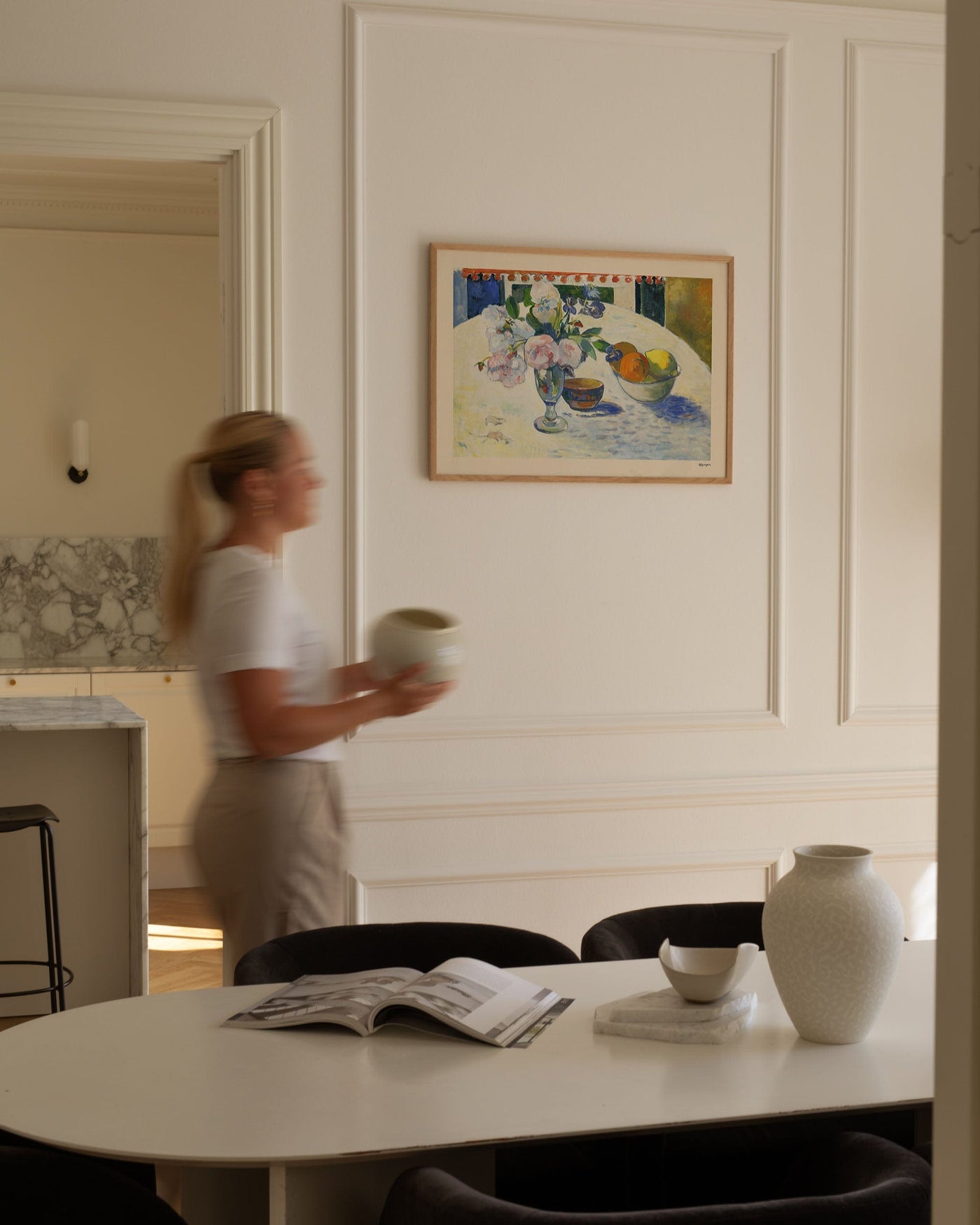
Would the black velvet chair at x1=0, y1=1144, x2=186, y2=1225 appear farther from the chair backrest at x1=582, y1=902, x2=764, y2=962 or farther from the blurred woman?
the chair backrest at x1=582, y1=902, x2=764, y2=962

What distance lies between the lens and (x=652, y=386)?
147 inches

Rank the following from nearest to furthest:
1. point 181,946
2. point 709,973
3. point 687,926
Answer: point 709,973, point 687,926, point 181,946

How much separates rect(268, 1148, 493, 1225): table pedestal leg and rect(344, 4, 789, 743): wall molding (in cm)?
216

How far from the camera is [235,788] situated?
7.00 feet

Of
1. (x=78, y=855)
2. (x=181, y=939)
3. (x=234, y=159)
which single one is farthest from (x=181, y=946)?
(x=234, y=159)

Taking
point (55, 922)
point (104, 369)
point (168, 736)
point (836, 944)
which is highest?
point (104, 369)

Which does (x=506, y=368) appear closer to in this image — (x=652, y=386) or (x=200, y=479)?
(x=652, y=386)

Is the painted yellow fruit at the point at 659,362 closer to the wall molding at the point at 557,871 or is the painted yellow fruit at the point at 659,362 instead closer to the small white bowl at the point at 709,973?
the wall molding at the point at 557,871

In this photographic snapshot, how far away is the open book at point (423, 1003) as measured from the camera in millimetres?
1691

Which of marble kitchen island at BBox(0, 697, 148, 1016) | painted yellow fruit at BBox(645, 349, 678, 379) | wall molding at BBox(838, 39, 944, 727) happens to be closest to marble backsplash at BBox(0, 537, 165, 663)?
marble kitchen island at BBox(0, 697, 148, 1016)

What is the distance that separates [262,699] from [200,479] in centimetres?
45

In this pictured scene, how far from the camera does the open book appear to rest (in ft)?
5.55

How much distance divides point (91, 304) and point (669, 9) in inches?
148

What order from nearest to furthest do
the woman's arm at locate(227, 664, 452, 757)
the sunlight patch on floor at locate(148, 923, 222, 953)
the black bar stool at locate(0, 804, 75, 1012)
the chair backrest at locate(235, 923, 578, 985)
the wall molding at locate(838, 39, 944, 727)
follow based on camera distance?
the woman's arm at locate(227, 664, 452, 757) → the chair backrest at locate(235, 923, 578, 985) → the black bar stool at locate(0, 804, 75, 1012) → the wall molding at locate(838, 39, 944, 727) → the sunlight patch on floor at locate(148, 923, 222, 953)
